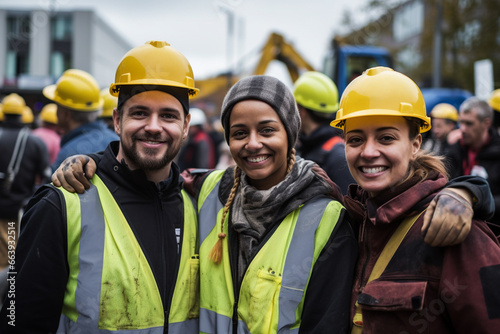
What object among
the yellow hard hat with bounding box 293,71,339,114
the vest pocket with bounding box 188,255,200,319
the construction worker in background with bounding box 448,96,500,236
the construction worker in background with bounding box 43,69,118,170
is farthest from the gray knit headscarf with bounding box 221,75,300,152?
the construction worker in background with bounding box 448,96,500,236

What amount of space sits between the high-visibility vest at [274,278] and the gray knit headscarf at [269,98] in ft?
1.49

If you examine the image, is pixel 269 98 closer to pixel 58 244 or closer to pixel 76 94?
pixel 58 244

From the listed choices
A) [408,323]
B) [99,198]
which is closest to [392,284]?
[408,323]

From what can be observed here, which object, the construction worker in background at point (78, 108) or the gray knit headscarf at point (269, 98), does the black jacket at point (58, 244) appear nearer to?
the gray knit headscarf at point (269, 98)

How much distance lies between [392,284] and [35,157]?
5.75m

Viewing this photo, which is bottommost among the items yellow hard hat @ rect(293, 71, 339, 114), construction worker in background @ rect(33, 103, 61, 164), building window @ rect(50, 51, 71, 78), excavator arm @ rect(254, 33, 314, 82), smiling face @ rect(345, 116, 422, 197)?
smiling face @ rect(345, 116, 422, 197)

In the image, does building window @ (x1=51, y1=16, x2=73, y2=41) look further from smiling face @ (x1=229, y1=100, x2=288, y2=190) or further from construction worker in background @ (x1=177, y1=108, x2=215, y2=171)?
smiling face @ (x1=229, y1=100, x2=288, y2=190)

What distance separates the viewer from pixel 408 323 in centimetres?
205

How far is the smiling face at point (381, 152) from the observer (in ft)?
7.65

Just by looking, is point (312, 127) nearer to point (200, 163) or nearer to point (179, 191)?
point (179, 191)

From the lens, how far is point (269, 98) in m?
2.63

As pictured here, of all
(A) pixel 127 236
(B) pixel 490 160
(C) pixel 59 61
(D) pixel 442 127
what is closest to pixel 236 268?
(A) pixel 127 236

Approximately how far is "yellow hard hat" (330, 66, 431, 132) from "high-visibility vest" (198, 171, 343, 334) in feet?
1.67

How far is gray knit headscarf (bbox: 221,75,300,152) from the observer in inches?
104
